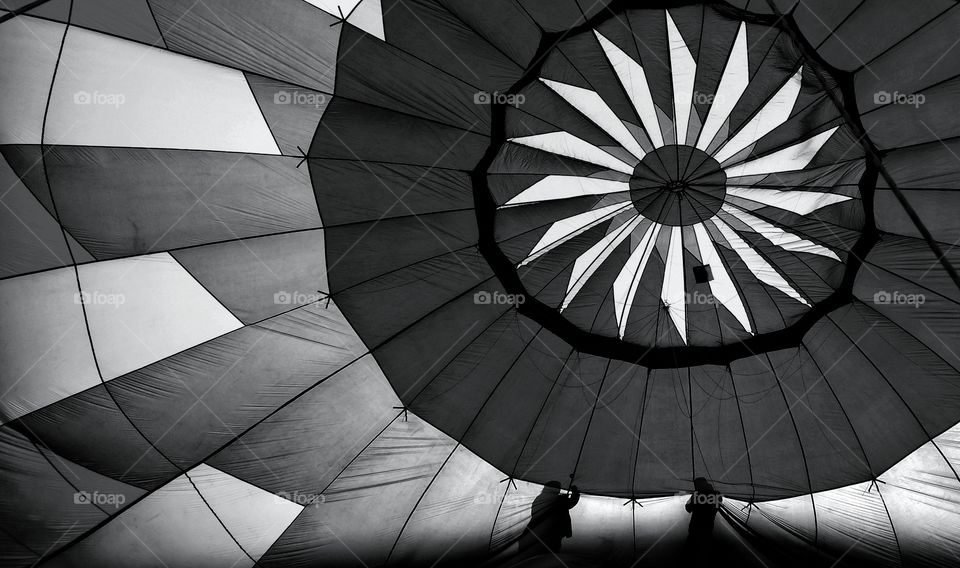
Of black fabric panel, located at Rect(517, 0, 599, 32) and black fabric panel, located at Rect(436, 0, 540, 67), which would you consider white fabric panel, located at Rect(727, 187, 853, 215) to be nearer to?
black fabric panel, located at Rect(517, 0, 599, 32)

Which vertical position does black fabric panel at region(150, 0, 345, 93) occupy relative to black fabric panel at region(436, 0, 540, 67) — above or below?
below

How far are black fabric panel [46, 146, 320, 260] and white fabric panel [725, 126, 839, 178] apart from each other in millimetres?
4120

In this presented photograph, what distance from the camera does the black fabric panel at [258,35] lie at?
4988 millimetres

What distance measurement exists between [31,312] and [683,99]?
6.09 m

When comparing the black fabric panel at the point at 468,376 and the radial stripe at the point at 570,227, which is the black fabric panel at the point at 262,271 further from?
the radial stripe at the point at 570,227

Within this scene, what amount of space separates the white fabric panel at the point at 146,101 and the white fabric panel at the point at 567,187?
2.45m

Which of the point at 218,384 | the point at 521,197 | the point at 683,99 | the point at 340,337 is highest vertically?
the point at 683,99

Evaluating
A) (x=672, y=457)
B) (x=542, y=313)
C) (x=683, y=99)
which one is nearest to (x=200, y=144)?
(x=542, y=313)

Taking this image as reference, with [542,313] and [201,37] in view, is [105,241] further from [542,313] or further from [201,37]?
[542,313]

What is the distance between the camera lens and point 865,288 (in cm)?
617

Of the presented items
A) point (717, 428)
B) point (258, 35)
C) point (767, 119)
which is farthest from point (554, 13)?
point (717, 428)

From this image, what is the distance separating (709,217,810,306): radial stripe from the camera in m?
6.48

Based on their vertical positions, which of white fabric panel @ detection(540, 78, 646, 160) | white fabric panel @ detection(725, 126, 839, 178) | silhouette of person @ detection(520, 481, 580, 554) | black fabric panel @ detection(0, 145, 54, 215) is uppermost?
white fabric panel @ detection(540, 78, 646, 160)

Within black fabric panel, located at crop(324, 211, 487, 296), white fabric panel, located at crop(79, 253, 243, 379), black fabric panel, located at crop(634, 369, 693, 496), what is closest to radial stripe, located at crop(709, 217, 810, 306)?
black fabric panel, located at crop(634, 369, 693, 496)
